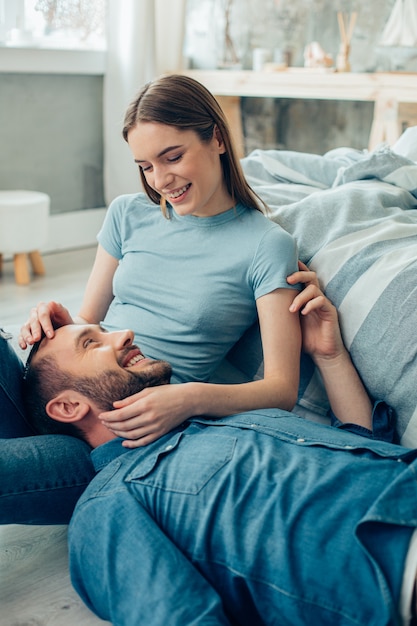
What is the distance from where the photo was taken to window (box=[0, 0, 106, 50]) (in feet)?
13.6

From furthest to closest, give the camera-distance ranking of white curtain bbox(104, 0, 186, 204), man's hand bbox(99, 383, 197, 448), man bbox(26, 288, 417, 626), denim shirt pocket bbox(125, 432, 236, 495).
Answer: white curtain bbox(104, 0, 186, 204) < man's hand bbox(99, 383, 197, 448) < denim shirt pocket bbox(125, 432, 236, 495) < man bbox(26, 288, 417, 626)

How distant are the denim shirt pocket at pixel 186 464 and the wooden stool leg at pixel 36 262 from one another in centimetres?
275

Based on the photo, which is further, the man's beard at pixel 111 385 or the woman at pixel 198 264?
the woman at pixel 198 264

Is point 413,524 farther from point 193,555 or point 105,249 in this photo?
point 105,249

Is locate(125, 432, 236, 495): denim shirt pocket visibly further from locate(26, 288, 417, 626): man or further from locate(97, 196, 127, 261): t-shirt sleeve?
locate(97, 196, 127, 261): t-shirt sleeve

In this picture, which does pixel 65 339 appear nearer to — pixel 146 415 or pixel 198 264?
pixel 146 415

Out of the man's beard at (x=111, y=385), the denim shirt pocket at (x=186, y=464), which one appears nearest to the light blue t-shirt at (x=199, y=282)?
the man's beard at (x=111, y=385)

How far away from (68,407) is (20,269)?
244 centimetres

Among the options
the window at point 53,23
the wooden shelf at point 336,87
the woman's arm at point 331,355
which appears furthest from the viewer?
the window at point 53,23

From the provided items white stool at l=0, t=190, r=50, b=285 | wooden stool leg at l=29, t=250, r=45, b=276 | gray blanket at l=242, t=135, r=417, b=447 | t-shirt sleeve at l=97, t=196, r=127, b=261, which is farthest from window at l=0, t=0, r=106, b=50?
gray blanket at l=242, t=135, r=417, b=447

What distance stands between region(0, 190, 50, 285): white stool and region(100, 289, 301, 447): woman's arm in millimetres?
2386

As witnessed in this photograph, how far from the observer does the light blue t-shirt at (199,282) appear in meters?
1.65

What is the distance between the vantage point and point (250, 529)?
118cm

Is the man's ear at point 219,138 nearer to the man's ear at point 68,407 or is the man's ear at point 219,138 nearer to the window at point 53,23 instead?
the man's ear at point 68,407
